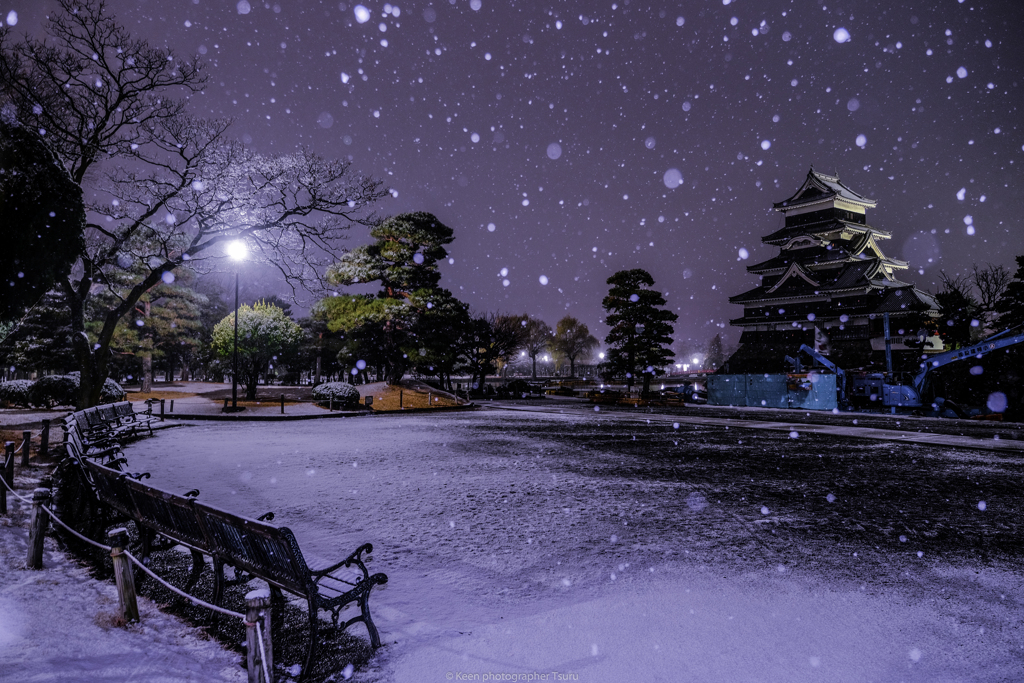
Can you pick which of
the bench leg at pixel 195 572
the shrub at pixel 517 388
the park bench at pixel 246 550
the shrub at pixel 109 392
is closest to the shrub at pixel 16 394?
the shrub at pixel 109 392

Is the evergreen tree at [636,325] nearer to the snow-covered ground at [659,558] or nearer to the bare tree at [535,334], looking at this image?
the snow-covered ground at [659,558]

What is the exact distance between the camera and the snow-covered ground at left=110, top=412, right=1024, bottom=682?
12.0ft

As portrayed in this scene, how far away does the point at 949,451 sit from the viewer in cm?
1376

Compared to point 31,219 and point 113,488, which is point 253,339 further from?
point 113,488

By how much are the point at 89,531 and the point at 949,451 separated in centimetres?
1753

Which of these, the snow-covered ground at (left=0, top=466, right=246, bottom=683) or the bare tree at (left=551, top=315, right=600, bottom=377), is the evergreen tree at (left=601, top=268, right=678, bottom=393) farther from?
the bare tree at (left=551, top=315, right=600, bottom=377)

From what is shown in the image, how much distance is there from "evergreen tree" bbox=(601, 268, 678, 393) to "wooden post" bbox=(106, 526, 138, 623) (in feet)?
111

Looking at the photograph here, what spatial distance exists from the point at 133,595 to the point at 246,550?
0.94 m

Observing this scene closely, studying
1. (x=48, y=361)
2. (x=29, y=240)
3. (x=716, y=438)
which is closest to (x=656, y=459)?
(x=716, y=438)

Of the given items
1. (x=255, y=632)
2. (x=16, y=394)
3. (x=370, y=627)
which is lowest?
(x=370, y=627)

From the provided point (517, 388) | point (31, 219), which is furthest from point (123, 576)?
point (517, 388)

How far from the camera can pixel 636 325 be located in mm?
36844

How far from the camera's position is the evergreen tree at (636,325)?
37.1m

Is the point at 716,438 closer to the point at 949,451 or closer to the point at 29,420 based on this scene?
the point at 949,451
